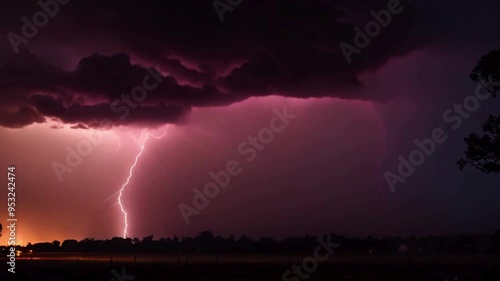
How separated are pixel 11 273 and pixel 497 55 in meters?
37.9

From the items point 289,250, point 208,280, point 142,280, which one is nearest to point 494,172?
point 208,280

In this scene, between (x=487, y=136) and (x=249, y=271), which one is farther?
(x=249, y=271)

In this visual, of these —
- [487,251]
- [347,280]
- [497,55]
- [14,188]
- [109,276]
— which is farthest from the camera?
[487,251]

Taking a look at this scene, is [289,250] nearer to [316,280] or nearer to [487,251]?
[487,251]

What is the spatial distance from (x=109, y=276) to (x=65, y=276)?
4.39 m

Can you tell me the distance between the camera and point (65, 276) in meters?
43.6

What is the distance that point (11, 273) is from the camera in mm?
45875

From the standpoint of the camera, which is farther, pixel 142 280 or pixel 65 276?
pixel 65 276

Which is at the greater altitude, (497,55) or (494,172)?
(497,55)

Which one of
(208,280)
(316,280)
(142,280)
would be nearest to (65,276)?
(142,280)

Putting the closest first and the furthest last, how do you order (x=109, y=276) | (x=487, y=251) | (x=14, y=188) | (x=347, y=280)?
(x=14, y=188), (x=347, y=280), (x=109, y=276), (x=487, y=251)

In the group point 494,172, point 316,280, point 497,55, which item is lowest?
point 316,280

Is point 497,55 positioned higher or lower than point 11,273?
higher

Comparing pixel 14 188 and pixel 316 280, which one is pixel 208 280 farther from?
pixel 14 188
